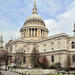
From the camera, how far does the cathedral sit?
2359 inches

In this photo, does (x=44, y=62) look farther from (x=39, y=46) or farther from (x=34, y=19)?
(x=34, y=19)

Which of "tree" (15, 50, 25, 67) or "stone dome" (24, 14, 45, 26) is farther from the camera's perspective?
"stone dome" (24, 14, 45, 26)

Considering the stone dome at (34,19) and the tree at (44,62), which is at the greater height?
the stone dome at (34,19)

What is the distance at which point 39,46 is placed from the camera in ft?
238

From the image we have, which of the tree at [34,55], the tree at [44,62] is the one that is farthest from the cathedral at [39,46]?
the tree at [44,62]

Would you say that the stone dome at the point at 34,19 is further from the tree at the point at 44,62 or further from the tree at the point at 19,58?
the tree at the point at 44,62

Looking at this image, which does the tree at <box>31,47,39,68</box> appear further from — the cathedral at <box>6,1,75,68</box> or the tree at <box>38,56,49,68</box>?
the tree at <box>38,56,49,68</box>

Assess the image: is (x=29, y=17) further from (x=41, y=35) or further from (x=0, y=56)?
(x=0, y=56)

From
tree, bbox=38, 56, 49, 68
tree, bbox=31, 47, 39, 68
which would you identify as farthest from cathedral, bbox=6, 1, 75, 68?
tree, bbox=38, 56, 49, 68

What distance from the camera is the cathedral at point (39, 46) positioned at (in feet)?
197

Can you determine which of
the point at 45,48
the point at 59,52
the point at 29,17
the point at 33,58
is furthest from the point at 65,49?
the point at 29,17

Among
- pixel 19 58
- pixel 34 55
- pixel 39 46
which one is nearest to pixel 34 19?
pixel 39 46

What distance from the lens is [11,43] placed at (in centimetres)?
7706

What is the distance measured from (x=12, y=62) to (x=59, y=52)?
809 inches
